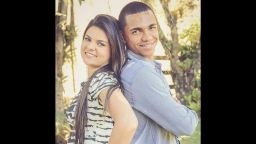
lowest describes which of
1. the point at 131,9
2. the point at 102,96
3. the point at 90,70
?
the point at 102,96

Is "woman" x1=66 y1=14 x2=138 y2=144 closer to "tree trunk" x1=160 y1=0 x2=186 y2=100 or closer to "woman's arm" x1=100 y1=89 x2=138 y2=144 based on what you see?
"woman's arm" x1=100 y1=89 x2=138 y2=144

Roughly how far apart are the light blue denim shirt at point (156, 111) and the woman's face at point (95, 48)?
250 mm

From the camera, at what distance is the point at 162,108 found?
3.18 metres

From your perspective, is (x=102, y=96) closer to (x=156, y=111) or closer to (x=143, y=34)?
(x=156, y=111)

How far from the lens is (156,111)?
10.4 feet

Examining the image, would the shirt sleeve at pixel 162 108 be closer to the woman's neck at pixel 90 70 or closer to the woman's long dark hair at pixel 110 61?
the woman's long dark hair at pixel 110 61

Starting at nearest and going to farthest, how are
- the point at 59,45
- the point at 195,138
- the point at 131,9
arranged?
1. the point at 195,138
2. the point at 131,9
3. the point at 59,45

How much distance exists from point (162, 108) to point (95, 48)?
581 millimetres

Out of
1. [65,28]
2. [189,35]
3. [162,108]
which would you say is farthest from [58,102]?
[189,35]

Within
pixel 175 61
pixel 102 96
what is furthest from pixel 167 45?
pixel 102 96

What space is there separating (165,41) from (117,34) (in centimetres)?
31

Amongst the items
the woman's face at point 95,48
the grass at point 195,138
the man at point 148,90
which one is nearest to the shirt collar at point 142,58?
the man at point 148,90

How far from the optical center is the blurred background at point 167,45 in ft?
10.4
